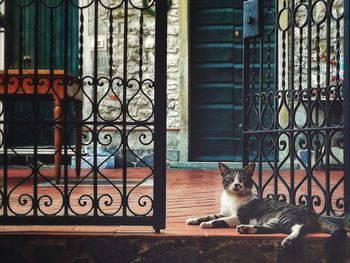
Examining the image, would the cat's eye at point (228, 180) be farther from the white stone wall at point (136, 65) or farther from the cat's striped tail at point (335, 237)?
the white stone wall at point (136, 65)

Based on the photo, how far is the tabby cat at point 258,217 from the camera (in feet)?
8.50

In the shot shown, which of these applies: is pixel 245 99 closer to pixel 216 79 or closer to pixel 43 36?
pixel 216 79

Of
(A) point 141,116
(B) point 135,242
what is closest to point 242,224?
(B) point 135,242

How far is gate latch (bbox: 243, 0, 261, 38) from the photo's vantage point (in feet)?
10.8

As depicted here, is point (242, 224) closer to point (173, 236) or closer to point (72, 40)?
point (173, 236)

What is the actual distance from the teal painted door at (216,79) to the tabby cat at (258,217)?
455cm

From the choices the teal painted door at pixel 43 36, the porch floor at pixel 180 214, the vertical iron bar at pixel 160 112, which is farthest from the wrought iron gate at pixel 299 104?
the teal painted door at pixel 43 36

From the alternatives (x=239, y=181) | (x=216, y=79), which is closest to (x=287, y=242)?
(x=239, y=181)

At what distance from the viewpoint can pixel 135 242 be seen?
2619mm

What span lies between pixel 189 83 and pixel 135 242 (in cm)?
506

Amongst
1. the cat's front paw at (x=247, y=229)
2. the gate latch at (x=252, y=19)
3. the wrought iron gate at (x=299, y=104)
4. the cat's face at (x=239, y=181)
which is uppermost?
the gate latch at (x=252, y=19)

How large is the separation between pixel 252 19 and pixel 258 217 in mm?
1231

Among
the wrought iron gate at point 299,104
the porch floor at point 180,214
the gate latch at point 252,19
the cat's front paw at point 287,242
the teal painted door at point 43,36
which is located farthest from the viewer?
the teal painted door at point 43,36

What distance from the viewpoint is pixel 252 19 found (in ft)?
11.0
